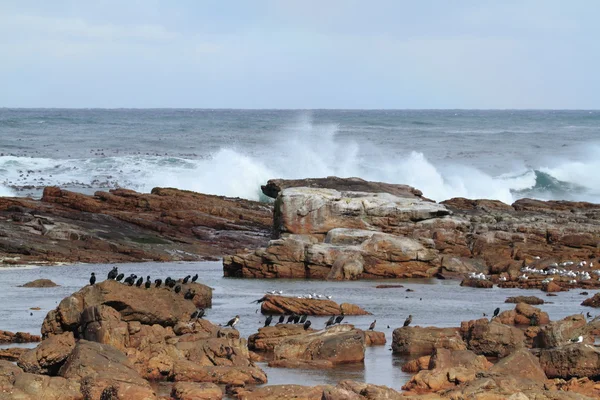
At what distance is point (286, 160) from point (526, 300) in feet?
159

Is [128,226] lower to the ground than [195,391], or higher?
lower

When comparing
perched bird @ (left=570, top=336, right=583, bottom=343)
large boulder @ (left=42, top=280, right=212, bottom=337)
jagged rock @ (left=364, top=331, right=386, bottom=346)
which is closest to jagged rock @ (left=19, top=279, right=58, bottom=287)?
large boulder @ (left=42, top=280, right=212, bottom=337)

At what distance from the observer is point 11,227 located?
113 feet

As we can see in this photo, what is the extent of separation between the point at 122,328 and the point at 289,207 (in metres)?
16.5

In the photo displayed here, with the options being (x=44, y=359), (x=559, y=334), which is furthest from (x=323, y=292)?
(x=44, y=359)

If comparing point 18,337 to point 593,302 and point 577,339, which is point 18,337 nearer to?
point 577,339

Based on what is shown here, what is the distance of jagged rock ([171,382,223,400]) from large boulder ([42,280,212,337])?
436cm

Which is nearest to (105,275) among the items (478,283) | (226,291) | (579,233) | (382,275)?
(226,291)

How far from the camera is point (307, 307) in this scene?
81.4 ft

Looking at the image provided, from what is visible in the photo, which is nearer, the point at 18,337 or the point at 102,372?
the point at 102,372

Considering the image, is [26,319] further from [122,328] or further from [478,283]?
[478,283]

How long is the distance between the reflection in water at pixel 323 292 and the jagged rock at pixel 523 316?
97 centimetres

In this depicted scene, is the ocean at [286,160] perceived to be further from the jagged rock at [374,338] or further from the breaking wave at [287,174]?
the jagged rock at [374,338]

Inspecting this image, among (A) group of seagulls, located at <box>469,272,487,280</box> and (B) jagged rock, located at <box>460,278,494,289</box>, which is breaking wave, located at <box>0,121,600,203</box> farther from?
(B) jagged rock, located at <box>460,278,494,289</box>
